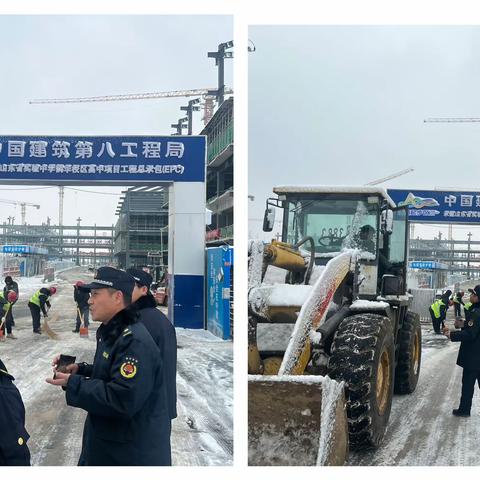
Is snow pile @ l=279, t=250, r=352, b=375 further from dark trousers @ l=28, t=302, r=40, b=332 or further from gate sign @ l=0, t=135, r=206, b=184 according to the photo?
dark trousers @ l=28, t=302, r=40, b=332

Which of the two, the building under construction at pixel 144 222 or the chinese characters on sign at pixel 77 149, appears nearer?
the chinese characters on sign at pixel 77 149

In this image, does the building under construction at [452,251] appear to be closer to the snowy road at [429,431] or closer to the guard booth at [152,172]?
the snowy road at [429,431]

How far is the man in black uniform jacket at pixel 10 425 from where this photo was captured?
8.33ft

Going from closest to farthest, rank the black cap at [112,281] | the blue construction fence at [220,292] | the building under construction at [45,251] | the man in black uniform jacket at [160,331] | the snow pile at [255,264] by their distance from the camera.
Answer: the black cap at [112,281]
the man in black uniform jacket at [160,331]
the snow pile at [255,264]
the blue construction fence at [220,292]
the building under construction at [45,251]

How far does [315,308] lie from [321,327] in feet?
0.48

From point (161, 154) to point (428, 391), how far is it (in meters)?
6.56

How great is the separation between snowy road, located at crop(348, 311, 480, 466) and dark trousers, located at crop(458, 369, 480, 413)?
0.12 metres

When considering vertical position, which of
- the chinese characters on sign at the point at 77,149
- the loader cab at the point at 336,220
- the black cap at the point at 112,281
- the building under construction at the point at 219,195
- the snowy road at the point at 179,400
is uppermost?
the chinese characters on sign at the point at 77,149

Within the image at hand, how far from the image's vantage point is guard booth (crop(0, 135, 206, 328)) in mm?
10156

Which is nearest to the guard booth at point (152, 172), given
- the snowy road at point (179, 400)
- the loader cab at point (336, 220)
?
the snowy road at point (179, 400)

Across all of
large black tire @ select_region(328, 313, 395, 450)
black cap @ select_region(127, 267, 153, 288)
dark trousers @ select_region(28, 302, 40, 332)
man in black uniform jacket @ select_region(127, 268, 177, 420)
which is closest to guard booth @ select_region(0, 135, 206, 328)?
dark trousers @ select_region(28, 302, 40, 332)

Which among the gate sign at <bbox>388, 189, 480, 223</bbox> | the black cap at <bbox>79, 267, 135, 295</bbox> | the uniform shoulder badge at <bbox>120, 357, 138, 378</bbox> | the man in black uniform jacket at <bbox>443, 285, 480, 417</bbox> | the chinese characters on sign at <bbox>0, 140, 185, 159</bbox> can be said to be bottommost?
the man in black uniform jacket at <bbox>443, 285, 480, 417</bbox>

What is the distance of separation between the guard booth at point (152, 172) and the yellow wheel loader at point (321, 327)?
19.5 ft

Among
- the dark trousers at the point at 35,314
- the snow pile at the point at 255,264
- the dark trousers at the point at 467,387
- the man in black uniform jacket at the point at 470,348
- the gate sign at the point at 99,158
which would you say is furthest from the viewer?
the dark trousers at the point at 35,314
